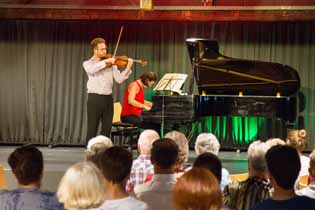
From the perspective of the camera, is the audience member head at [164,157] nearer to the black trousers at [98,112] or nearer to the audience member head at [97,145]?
the audience member head at [97,145]

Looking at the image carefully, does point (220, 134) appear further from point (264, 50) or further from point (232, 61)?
point (232, 61)

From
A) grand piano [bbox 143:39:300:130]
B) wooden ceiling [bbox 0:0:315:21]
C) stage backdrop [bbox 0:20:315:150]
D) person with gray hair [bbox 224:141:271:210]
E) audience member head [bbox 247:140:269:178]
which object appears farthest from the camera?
stage backdrop [bbox 0:20:315:150]

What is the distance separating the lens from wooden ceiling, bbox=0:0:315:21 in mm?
10266

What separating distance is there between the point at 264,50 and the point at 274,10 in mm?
906

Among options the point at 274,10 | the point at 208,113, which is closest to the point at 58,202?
the point at 208,113

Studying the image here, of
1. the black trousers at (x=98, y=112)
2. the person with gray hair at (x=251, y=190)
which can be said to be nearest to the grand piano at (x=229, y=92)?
the black trousers at (x=98, y=112)

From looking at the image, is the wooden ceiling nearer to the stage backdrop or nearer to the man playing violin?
the stage backdrop

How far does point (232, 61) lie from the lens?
880 centimetres

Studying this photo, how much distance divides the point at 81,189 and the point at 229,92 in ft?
19.8

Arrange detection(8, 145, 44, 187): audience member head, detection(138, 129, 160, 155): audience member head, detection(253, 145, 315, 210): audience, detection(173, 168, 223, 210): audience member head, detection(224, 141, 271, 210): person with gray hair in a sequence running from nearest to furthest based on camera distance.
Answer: detection(173, 168, 223, 210): audience member head → detection(253, 145, 315, 210): audience → detection(8, 145, 44, 187): audience member head → detection(224, 141, 271, 210): person with gray hair → detection(138, 129, 160, 155): audience member head

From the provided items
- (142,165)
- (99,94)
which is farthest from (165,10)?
(142,165)

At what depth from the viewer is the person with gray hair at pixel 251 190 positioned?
345 cm

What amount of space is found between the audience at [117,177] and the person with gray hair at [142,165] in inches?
48.5

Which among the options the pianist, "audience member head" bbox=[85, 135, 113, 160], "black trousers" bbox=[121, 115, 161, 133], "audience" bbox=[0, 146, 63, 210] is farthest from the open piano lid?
"audience" bbox=[0, 146, 63, 210]
